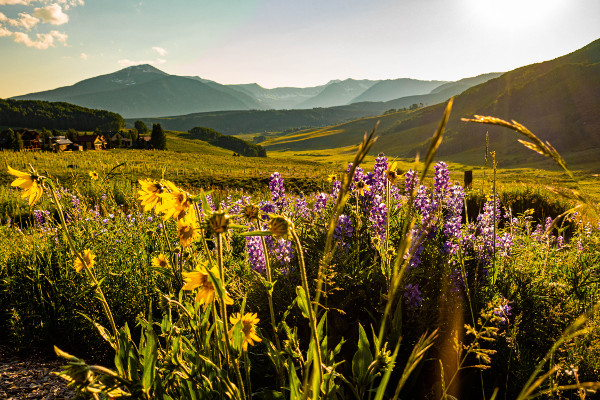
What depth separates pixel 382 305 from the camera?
2781 mm

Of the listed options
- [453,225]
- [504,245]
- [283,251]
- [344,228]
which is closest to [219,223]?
[283,251]

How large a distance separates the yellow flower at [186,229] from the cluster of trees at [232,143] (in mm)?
122389

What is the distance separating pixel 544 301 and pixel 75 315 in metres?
4.36

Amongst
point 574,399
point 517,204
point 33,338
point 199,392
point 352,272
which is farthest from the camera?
point 517,204

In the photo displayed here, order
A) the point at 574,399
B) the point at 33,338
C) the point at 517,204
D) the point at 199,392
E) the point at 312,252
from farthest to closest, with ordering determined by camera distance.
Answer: the point at 517,204, the point at 312,252, the point at 33,338, the point at 574,399, the point at 199,392

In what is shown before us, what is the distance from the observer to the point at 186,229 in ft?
4.83

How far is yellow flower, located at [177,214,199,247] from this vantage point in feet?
4.59

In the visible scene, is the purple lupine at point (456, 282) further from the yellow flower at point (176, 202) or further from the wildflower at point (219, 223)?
the wildflower at point (219, 223)

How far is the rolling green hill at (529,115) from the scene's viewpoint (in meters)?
89.8

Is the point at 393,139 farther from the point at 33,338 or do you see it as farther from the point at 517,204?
the point at 33,338

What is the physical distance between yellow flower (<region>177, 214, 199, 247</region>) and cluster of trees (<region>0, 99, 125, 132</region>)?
147258 mm

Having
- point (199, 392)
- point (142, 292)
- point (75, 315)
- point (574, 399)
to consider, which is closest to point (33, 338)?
point (75, 315)

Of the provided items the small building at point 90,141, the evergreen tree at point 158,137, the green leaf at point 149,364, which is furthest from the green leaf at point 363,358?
the small building at point 90,141

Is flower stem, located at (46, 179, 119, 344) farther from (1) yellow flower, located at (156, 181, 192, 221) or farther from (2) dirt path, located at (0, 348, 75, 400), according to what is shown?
(2) dirt path, located at (0, 348, 75, 400)
